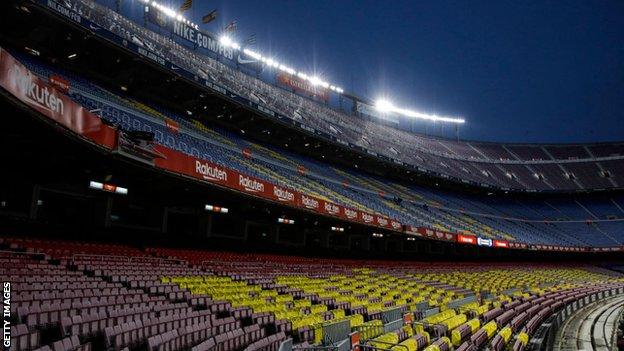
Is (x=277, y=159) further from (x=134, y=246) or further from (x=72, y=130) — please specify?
(x=72, y=130)

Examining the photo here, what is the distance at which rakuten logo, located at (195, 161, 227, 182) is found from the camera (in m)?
14.2

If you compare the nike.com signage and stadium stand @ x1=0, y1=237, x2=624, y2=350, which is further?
the nike.com signage

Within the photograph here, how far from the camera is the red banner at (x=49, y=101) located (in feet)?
23.0

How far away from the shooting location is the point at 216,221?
24.0m

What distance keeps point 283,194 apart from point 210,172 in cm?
452

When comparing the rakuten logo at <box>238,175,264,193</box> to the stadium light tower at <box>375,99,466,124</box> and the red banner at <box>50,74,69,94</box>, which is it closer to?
the red banner at <box>50,74,69,94</box>

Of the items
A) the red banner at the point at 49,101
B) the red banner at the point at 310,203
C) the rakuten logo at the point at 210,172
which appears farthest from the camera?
the red banner at the point at 310,203

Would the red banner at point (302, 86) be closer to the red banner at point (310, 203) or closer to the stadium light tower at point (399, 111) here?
the stadium light tower at point (399, 111)

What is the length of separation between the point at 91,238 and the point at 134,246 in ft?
5.32

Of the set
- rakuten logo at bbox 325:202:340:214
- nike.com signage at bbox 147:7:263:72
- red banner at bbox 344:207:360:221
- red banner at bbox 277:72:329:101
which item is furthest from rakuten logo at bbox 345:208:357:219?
red banner at bbox 277:72:329:101

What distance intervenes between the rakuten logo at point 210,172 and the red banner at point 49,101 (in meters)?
3.64

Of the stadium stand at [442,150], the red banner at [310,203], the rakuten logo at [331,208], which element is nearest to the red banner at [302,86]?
the stadium stand at [442,150]

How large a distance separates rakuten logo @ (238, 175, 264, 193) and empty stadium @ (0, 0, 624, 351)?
0.26 ft

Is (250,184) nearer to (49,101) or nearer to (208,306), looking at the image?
(208,306)
